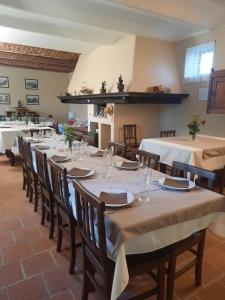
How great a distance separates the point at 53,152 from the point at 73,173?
1.04 metres

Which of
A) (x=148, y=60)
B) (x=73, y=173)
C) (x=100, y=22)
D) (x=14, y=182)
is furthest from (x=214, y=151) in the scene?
(x=14, y=182)

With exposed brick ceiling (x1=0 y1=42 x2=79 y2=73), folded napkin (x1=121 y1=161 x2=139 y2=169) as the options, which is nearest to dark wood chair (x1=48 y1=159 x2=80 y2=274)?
folded napkin (x1=121 y1=161 x2=139 y2=169)

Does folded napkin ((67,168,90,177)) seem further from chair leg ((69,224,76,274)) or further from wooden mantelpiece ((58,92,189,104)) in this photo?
wooden mantelpiece ((58,92,189,104))

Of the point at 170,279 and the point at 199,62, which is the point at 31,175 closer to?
the point at 170,279

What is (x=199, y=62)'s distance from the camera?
482 cm

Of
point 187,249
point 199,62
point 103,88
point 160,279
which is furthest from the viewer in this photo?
point 103,88

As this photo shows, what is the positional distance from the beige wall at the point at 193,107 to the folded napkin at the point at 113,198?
3715mm

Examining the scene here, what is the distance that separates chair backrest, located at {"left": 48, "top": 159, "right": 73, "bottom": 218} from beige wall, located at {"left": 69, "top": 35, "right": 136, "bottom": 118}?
358 centimetres

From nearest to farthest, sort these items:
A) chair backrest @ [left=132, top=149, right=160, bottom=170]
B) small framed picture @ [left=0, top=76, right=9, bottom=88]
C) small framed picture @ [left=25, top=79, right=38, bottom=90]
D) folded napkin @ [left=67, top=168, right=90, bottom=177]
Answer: folded napkin @ [left=67, top=168, right=90, bottom=177], chair backrest @ [left=132, top=149, right=160, bottom=170], small framed picture @ [left=0, top=76, right=9, bottom=88], small framed picture @ [left=25, top=79, right=38, bottom=90]

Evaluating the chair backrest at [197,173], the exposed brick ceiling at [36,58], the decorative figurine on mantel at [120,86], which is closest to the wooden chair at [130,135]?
the decorative figurine on mantel at [120,86]

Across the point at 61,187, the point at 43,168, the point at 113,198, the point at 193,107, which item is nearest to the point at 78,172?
the point at 61,187

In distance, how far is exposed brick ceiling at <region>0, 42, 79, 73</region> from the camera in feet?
22.2

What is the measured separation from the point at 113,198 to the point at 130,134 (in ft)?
13.2

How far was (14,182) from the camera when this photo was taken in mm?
3930
